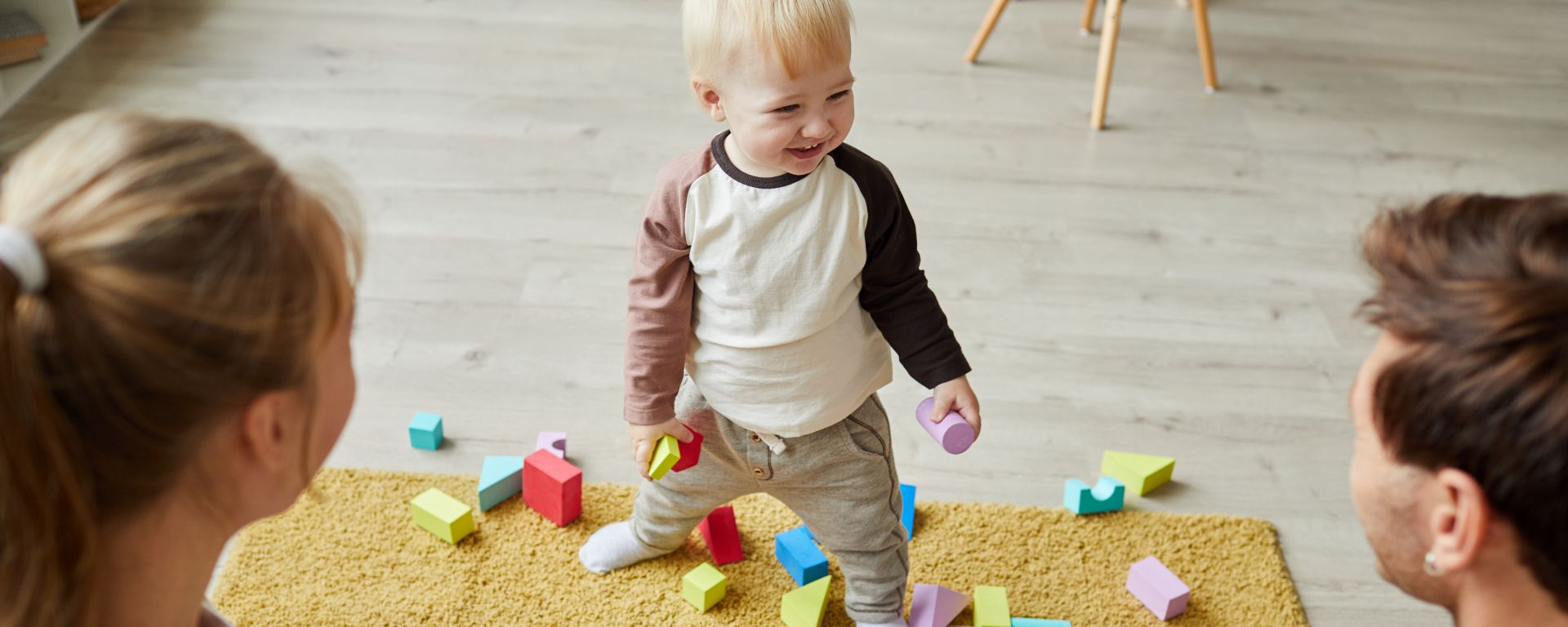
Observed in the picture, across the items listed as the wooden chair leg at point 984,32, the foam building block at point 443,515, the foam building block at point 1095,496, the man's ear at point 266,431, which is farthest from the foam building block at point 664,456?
the wooden chair leg at point 984,32

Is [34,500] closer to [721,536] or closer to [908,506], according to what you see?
[721,536]

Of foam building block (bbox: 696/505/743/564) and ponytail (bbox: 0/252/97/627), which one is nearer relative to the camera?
ponytail (bbox: 0/252/97/627)

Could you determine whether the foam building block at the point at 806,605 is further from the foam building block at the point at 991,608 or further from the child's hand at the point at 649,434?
the child's hand at the point at 649,434

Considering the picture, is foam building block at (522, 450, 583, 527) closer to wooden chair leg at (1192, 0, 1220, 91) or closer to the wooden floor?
the wooden floor

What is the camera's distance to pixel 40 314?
646 mm

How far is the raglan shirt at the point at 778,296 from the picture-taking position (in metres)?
1.14

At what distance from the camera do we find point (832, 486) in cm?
131

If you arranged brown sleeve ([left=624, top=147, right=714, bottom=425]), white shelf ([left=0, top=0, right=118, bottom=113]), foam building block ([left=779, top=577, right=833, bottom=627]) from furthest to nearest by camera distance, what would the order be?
white shelf ([left=0, top=0, right=118, bottom=113]), foam building block ([left=779, top=577, right=833, bottom=627]), brown sleeve ([left=624, top=147, right=714, bottom=425])

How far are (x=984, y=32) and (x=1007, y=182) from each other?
57 centimetres

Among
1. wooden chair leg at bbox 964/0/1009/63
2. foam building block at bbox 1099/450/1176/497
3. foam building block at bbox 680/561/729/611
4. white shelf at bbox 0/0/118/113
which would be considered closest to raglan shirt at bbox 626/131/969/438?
foam building block at bbox 680/561/729/611

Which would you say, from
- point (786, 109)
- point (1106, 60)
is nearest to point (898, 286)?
point (786, 109)

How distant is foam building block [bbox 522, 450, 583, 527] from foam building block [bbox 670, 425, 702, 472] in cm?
29

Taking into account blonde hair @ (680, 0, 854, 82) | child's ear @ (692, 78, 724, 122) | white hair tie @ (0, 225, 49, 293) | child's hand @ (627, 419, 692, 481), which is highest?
white hair tie @ (0, 225, 49, 293)

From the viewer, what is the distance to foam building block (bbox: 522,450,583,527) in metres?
1.55
